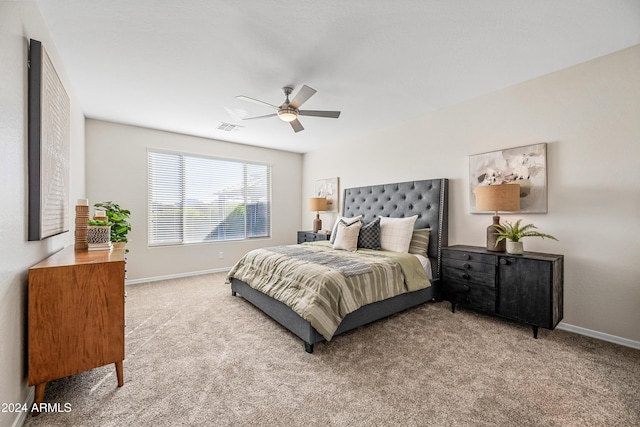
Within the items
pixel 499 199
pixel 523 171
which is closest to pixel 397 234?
pixel 499 199

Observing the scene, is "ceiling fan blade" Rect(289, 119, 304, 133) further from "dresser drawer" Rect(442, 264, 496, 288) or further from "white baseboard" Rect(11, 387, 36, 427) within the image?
"white baseboard" Rect(11, 387, 36, 427)

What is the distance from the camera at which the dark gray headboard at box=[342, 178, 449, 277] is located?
11.5ft

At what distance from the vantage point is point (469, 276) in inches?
114

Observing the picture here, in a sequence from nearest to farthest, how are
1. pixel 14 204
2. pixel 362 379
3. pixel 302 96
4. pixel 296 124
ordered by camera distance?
pixel 14 204, pixel 362 379, pixel 302 96, pixel 296 124

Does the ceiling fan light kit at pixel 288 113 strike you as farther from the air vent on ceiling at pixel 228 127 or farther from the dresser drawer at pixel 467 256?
the dresser drawer at pixel 467 256

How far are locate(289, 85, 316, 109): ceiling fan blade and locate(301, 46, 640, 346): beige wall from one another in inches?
85.4

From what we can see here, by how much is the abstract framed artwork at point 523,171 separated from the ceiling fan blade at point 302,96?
2.23m

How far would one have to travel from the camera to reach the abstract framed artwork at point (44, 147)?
1.60 m

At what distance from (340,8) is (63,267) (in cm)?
242

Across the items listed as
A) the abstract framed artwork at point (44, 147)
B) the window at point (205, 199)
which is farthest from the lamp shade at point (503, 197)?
the window at point (205, 199)

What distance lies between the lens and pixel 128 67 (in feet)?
→ 8.43

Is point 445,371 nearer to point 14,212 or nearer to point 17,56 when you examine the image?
point 14,212

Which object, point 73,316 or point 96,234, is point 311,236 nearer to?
point 96,234

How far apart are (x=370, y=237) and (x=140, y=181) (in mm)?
3836
